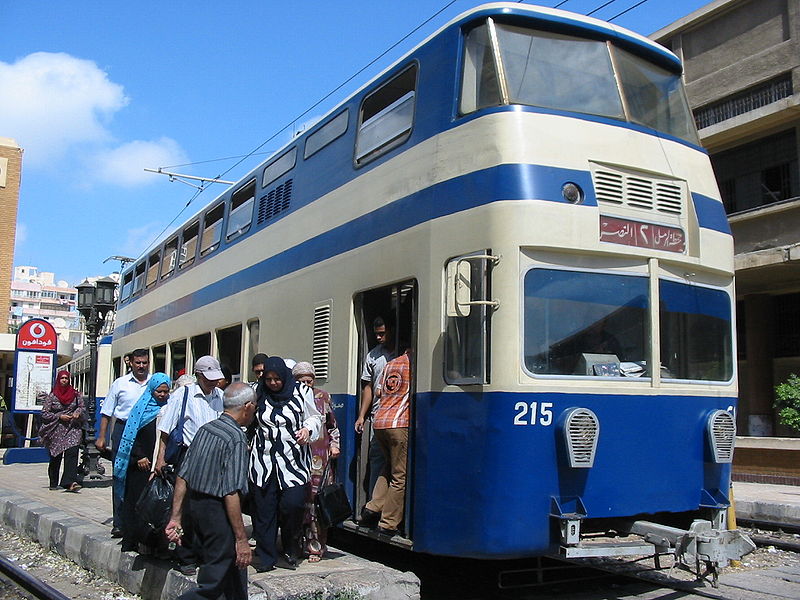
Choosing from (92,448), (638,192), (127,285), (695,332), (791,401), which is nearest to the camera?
(638,192)

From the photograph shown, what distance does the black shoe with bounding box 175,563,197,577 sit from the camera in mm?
5844

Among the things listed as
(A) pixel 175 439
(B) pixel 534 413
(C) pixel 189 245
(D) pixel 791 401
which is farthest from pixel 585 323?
(D) pixel 791 401

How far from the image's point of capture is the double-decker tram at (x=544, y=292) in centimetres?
583

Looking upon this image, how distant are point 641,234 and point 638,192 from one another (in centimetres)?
35

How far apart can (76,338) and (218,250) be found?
277 ft

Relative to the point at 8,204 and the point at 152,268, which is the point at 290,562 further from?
the point at 8,204

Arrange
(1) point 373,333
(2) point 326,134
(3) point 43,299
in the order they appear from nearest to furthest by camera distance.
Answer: (1) point 373,333 < (2) point 326,134 < (3) point 43,299

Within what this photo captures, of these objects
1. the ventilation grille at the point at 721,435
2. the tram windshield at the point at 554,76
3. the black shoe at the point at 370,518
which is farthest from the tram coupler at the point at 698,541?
the tram windshield at the point at 554,76

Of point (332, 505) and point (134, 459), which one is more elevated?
point (134, 459)

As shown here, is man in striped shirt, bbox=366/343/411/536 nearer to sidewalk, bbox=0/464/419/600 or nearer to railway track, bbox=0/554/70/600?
sidewalk, bbox=0/464/419/600

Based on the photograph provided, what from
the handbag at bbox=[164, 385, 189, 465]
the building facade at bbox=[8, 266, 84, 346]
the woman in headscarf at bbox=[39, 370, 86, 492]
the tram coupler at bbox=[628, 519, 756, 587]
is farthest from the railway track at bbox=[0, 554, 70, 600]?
the building facade at bbox=[8, 266, 84, 346]

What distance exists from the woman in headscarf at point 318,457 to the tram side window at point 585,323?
192 cm

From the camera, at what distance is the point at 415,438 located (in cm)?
637

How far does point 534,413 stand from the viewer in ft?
19.0
